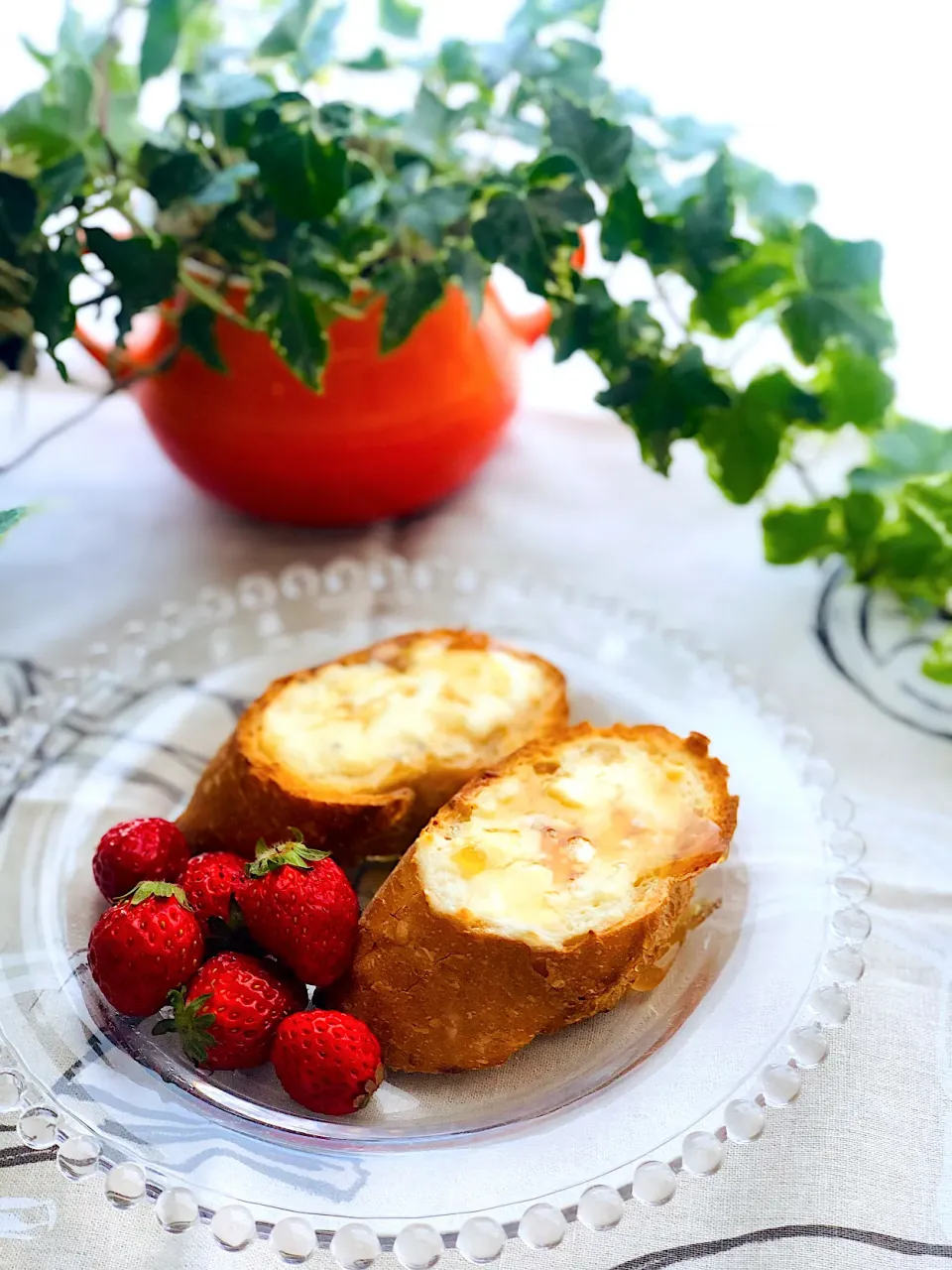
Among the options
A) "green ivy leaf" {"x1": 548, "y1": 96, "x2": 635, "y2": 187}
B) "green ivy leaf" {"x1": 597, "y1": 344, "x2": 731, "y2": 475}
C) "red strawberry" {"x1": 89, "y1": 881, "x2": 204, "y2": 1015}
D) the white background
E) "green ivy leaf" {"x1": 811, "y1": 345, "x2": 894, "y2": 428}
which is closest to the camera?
"red strawberry" {"x1": 89, "y1": 881, "x2": 204, "y2": 1015}

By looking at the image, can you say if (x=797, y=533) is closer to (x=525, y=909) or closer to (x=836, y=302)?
Answer: (x=836, y=302)

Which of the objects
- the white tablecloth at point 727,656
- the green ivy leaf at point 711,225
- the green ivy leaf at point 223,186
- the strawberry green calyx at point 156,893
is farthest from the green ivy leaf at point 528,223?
the strawberry green calyx at point 156,893

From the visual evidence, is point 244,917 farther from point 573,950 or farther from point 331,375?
point 331,375

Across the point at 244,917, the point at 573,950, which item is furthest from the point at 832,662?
the point at 244,917

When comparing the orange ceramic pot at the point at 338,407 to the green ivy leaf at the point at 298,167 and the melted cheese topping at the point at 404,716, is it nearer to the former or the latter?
the green ivy leaf at the point at 298,167

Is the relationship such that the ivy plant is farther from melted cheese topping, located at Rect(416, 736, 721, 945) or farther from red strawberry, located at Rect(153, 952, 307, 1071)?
red strawberry, located at Rect(153, 952, 307, 1071)

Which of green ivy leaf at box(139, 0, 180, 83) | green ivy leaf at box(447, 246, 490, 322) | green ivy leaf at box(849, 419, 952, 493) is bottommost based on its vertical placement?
green ivy leaf at box(849, 419, 952, 493)

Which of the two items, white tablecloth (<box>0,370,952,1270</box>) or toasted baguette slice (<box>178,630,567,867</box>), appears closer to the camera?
white tablecloth (<box>0,370,952,1270</box>)

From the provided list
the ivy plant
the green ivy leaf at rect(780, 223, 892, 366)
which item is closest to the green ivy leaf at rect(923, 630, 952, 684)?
the ivy plant
